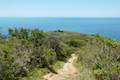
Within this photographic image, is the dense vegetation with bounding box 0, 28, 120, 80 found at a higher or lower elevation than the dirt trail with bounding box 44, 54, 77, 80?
higher

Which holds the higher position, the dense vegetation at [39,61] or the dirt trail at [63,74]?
the dense vegetation at [39,61]

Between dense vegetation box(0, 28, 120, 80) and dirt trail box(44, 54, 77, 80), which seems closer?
dense vegetation box(0, 28, 120, 80)

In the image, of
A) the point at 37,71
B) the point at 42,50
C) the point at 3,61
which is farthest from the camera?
the point at 42,50

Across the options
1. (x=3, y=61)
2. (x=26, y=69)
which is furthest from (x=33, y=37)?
(x=3, y=61)

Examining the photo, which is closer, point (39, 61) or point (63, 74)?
point (63, 74)

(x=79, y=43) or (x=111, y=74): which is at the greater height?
(x=111, y=74)

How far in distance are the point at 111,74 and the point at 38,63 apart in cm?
760

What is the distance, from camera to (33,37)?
86.2 ft

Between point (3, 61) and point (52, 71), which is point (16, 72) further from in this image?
point (52, 71)

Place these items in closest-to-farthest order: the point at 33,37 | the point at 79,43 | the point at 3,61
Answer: the point at 3,61, the point at 33,37, the point at 79,43

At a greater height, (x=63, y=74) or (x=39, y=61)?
(x=39, y=61)

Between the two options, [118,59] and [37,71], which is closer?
[37,71]

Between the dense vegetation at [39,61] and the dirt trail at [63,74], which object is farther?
the dirt trail at [63,74]

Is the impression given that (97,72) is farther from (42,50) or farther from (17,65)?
(42,50)
